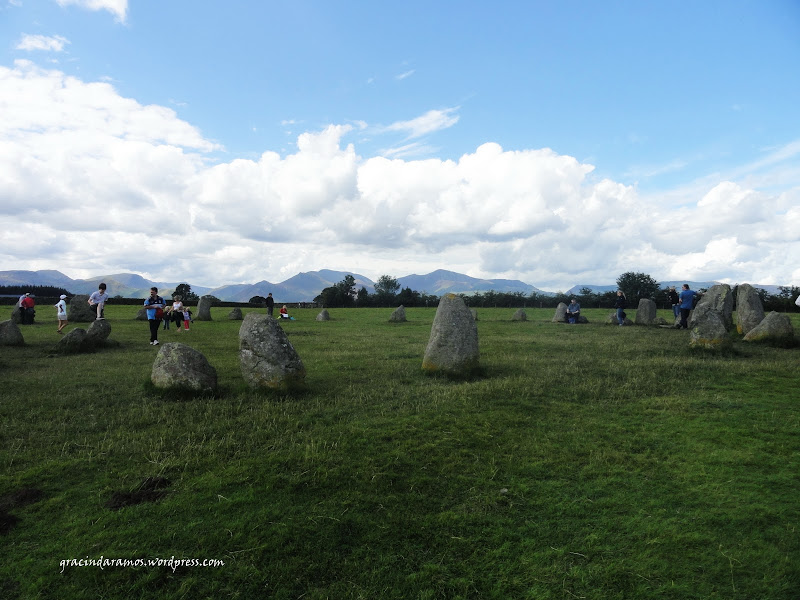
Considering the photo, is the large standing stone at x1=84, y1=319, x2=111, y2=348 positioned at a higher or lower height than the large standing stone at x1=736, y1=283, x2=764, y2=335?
lower

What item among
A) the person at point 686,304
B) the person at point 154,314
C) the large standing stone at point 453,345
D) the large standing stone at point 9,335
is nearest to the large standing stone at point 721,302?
the person at point 686,304

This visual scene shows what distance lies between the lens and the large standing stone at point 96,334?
50.7 feet

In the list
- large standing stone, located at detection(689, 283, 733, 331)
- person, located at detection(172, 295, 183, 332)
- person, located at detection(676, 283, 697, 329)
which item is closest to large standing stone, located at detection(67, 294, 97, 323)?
person, located at detection(172, 295, 183, 332)

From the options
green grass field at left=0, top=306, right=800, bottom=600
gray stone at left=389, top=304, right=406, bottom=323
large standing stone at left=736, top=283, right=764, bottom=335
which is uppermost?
large standing stone at left=736, top=283, right=764, bottom=335

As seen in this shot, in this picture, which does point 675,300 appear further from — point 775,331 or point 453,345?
point 453,345

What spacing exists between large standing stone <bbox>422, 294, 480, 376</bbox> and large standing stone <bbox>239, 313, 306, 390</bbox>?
370 centimetres

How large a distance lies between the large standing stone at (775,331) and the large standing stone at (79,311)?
107ft

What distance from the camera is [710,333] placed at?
15141mm

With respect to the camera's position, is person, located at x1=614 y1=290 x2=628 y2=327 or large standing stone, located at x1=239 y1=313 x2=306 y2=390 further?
person, located at x1=614 y1=290 x2=628 y2=327

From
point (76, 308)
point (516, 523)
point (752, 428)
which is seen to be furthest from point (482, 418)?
point (76, 308)

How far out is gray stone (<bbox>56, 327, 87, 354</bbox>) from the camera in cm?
1494

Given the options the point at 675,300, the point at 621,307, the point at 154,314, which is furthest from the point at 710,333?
the point at 154,314

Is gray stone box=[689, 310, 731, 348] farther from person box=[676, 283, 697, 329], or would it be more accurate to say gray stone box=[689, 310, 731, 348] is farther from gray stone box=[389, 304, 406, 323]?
gray stone box=[389, 304, 406, 323]

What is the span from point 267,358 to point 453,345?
15.4 ft
